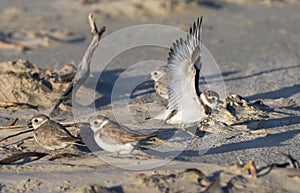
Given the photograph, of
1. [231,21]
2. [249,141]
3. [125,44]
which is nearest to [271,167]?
[249,141]

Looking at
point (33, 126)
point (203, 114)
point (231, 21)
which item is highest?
point (231, 21)

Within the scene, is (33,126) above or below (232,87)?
below

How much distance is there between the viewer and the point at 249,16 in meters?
14.4

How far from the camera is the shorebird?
662 cm

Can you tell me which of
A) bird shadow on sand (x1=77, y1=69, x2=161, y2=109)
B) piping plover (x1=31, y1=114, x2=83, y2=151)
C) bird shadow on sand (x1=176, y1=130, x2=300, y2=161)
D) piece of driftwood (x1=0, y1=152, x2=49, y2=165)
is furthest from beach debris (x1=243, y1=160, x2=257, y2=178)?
bird shadow on sand (x1=77, y1=69, x2=161, y2=109)

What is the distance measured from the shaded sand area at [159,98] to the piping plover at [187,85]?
299 millimetres

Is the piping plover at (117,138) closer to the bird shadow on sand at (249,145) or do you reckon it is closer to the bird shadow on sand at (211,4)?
the bird shadow on sand at (249,145)

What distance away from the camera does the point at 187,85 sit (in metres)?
6.76

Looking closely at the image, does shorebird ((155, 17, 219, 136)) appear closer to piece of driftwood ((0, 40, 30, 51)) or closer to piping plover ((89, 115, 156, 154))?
piping plover ((89, 115, 156, 154))

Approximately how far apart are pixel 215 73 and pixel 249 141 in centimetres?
332

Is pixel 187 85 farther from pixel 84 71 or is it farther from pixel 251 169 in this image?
pixel 84 71

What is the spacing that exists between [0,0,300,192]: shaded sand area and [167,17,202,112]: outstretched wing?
453 millimetres

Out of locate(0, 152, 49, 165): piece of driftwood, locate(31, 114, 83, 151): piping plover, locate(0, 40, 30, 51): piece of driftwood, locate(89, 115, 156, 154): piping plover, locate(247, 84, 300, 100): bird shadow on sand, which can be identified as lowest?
locate(0, 152, 49, 165): piece of driftwood

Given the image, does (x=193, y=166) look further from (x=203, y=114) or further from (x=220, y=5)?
(x=220, y=5)
